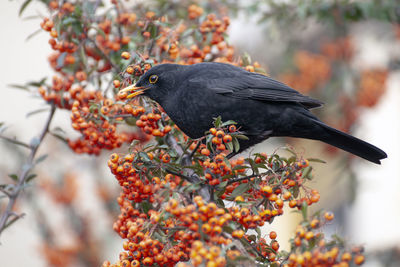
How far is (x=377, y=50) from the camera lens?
8.23m

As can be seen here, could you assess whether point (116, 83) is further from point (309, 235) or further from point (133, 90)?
point (309, 235)

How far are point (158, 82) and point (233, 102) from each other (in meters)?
0.53

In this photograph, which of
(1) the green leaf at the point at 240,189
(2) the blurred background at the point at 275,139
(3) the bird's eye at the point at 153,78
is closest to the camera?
(1) the green leaf at the point at 240,189

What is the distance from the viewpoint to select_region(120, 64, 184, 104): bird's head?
11.2ft

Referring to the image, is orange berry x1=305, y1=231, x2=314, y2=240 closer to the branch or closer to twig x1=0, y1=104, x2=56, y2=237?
the branch

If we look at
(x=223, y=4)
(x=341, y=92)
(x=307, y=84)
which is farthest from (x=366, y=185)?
(x=223, y=4)

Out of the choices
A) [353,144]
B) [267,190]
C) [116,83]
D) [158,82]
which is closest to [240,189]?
[267,190]

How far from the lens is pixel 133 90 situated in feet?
11.1

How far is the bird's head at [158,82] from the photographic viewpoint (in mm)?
3402

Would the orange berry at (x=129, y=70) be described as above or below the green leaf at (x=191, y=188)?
above

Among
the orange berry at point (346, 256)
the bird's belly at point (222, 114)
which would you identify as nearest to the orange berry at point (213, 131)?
the bird's belly at point (222, 114)

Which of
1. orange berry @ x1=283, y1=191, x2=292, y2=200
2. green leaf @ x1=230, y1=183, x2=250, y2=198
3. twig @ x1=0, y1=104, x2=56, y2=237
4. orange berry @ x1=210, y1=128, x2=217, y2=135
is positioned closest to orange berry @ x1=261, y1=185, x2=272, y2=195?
orange berry @ x1=283, y1=191, x2=292, y2=200

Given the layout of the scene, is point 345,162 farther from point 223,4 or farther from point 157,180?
point 157,180

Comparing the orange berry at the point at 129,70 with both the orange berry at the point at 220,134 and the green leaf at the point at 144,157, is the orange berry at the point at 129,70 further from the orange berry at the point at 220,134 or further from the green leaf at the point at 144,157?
the orange berry at the point at 220,134
